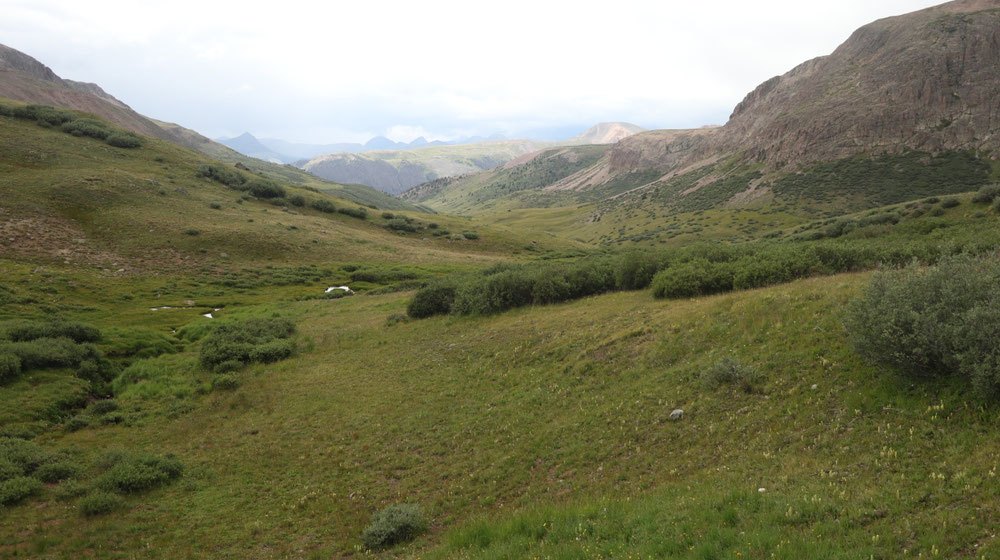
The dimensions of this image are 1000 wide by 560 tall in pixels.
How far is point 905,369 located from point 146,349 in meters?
40.3

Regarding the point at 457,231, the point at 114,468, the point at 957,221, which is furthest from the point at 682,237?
the point at 114,468

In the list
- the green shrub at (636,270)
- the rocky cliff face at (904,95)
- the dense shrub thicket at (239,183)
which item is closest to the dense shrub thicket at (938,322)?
the green shrub at (636,270)

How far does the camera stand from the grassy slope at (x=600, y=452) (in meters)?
7.91

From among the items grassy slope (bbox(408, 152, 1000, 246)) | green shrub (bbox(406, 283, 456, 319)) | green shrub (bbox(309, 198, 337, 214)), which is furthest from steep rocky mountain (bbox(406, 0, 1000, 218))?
green shrub (bbox(406, 283, 456, 319))

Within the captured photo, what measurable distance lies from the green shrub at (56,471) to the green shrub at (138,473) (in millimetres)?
1116

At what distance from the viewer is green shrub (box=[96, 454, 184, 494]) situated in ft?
48.4

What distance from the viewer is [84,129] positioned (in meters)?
90.1

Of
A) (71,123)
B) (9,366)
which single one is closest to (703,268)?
(9,366)

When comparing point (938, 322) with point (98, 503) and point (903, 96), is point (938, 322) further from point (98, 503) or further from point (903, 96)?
point (903, 96)

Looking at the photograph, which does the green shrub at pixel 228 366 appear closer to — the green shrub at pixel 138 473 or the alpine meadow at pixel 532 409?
the alpine meadow at pixel 532 409

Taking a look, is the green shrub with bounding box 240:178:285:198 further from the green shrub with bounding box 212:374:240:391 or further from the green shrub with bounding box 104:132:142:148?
the green shrub with bounding box 212:374:240:391

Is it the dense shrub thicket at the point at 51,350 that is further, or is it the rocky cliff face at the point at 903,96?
the rocky cliff face at the point at 903,96

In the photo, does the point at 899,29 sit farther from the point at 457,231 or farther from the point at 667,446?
the point at 667,446

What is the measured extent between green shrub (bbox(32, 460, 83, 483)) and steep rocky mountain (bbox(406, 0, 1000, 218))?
141 meters
